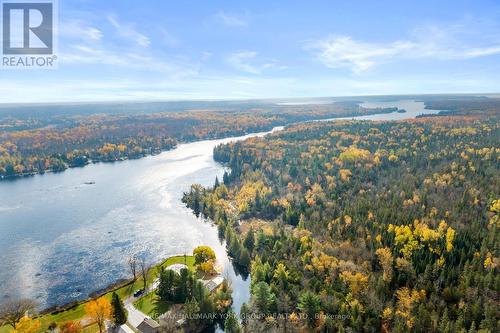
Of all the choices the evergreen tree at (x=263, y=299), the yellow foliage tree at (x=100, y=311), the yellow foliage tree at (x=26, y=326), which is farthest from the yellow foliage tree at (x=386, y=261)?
the yellow foliage tree at (x=26, y=326)

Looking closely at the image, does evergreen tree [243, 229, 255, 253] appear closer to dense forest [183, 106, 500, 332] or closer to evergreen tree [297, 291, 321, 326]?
dense forest [183, 106, 500, 332]

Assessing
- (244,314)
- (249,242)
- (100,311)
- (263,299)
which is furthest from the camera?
(249,242)

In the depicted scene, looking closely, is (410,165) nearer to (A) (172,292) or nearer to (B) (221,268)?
(B) (221,268)

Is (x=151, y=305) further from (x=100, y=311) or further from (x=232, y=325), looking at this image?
(x=232, y=325)

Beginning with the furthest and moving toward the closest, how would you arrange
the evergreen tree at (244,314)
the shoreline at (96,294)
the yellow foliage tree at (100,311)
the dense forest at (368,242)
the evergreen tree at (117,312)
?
the shoreline at (96,294), the evergreen tree at (244,314), the dense forest at (368,242), the evergreen tree at (117,312), the yellow foliage tree at (100,311)

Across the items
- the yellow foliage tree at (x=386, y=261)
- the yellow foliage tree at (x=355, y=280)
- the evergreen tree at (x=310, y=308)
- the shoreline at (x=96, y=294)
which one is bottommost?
the shoreline at (x=96, y=294)

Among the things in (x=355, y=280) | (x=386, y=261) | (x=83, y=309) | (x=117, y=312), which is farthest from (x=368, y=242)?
(x=83, y=309)

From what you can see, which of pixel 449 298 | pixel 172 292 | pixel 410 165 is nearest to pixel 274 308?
pixel 172 292

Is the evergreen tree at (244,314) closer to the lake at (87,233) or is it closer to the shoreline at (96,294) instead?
the lake at (87,233)
